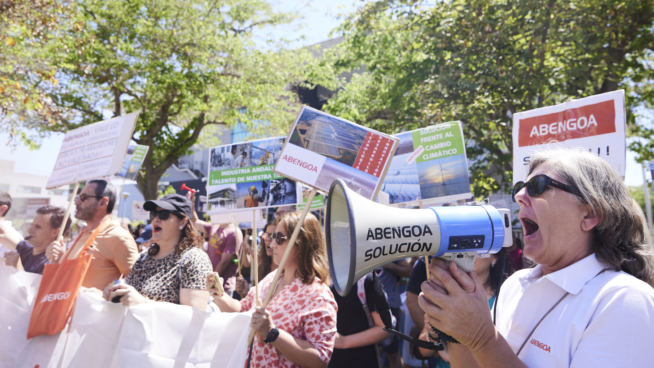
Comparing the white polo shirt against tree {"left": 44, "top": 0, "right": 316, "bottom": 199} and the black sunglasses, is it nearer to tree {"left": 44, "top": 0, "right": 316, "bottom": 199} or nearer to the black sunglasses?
the black sunglasses

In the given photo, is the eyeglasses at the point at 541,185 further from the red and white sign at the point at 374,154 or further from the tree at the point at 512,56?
the tree at the point at 512,56

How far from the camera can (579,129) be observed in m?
2.86

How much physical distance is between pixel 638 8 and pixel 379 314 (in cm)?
698

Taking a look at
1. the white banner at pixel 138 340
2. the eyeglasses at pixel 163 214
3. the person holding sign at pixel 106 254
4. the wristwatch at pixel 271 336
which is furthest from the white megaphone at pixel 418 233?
the person holding sign at pixel 106 254

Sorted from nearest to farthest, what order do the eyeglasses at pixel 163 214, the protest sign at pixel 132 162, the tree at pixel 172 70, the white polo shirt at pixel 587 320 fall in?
the white polo shirt at pixel 587 320, the eyeglasses at pixel 163 214, the protest sign at pixel 132 162, the tree at pixel 172 70

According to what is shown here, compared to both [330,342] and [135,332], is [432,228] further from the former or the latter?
[135,332]

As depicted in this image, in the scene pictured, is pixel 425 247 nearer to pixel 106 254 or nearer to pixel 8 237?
pixel 106 254

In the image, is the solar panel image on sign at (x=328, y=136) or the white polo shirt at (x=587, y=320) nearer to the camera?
the white polo shirt at (x=587, y=320)

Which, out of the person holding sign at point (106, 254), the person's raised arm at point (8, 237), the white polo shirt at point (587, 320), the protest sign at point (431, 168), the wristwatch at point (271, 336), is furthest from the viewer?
the person's raised arm at point (8, 237)

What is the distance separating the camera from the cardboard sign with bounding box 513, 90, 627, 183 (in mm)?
2652

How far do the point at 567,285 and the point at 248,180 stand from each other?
2.95 meters

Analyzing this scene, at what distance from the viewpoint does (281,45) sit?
573 inches

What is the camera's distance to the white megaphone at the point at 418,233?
1290mm

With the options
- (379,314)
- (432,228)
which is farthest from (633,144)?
(432,228)
